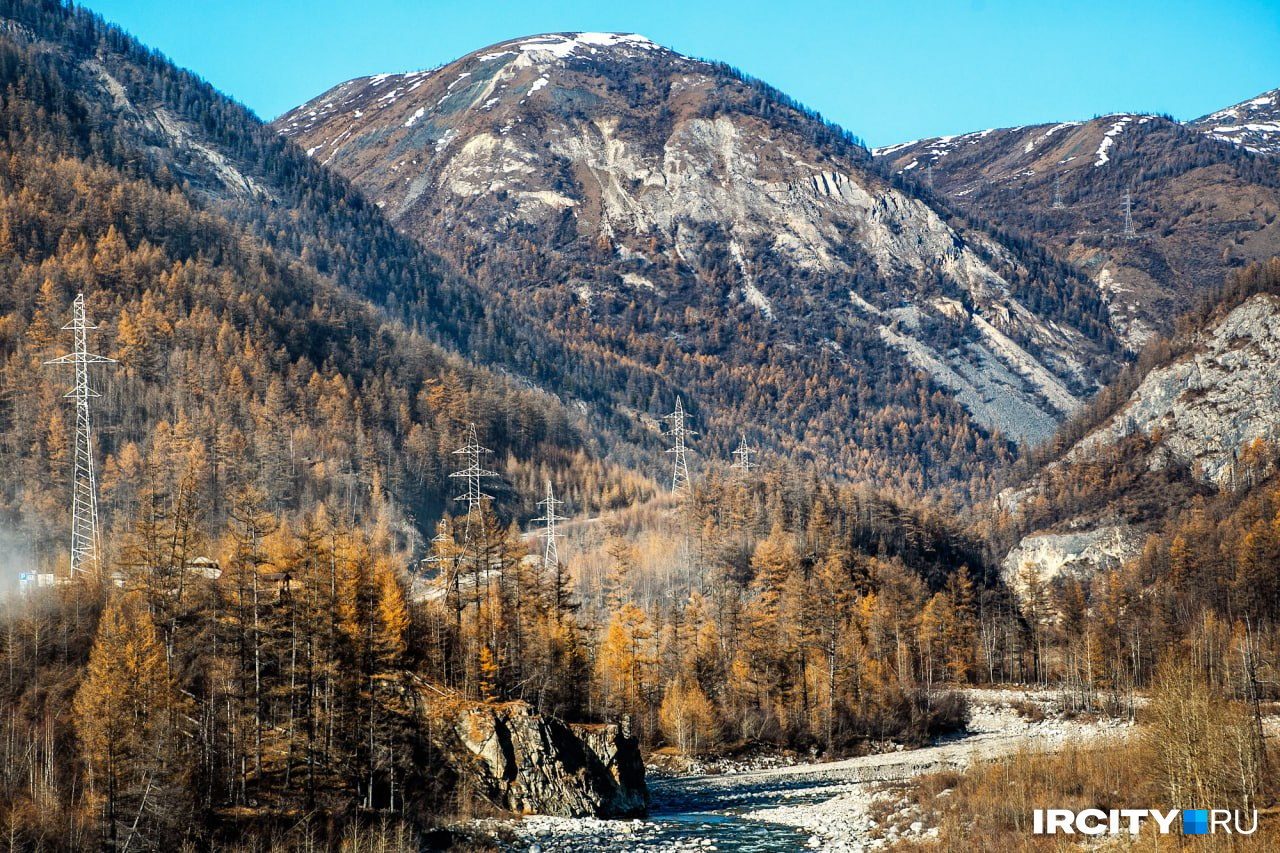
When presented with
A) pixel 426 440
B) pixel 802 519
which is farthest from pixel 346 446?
pixel 802 519

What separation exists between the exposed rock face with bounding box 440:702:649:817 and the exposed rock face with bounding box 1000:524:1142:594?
4322 inches

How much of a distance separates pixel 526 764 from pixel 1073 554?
127298 millimetres

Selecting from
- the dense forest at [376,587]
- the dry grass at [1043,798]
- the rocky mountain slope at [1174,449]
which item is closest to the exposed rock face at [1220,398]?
the rocky mountain slope at [1174,449]

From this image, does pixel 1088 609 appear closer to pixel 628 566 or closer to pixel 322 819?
pixel 628 566

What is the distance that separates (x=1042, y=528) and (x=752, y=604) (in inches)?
3544

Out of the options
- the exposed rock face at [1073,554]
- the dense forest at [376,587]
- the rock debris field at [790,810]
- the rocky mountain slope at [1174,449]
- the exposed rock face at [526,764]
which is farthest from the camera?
the rocky mountain slope at [1174,449]

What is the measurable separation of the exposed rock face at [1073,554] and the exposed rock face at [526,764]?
110 meters

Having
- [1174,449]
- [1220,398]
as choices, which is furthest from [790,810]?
[1220,398]

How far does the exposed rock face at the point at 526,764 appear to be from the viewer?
61.5 meters

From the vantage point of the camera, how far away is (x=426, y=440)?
520ft

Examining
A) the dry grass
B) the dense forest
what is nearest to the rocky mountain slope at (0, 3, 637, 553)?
the dense forest

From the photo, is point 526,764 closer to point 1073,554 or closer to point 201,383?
point 201,383

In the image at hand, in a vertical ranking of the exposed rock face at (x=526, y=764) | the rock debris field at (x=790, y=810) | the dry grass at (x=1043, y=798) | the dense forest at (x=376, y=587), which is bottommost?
the rock debris field at (x=790, y=810)

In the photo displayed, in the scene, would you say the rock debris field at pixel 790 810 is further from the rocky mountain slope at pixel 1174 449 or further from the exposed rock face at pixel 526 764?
the rocky mountain slope at pixel 1174 449
